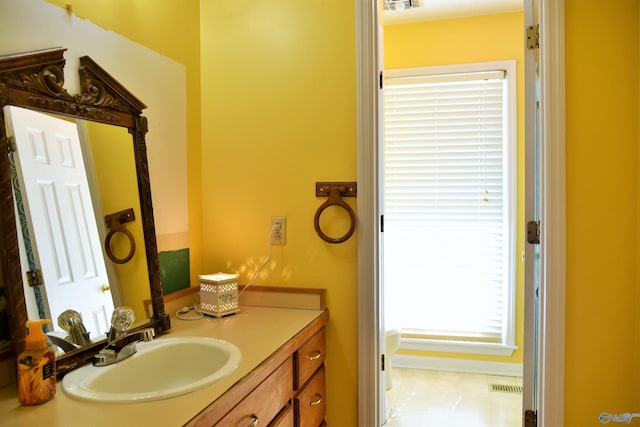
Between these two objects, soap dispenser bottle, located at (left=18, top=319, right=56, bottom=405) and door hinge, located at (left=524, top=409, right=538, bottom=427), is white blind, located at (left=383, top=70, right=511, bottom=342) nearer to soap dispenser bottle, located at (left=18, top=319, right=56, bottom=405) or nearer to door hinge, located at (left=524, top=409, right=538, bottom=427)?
door hinge, located at (left=524, top=409, right=538, bottom=427)

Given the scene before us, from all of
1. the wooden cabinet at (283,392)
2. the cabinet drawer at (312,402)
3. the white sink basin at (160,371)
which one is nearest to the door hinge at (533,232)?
the wooden cabinet at (283,392)

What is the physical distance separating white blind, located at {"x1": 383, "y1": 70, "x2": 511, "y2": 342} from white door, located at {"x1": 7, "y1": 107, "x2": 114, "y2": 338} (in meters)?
2.14

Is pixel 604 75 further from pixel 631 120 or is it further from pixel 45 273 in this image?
pixel 45 273

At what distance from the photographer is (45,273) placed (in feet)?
3.91

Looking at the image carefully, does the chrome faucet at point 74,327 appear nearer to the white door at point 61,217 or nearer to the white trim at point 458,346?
the white door at point 61,217

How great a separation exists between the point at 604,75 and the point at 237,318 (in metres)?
1.69

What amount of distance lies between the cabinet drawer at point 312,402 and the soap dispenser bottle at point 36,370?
838 mm

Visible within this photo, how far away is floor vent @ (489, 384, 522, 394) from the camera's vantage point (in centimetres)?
303

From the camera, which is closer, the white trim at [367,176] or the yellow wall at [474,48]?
the white trim at [367,176]

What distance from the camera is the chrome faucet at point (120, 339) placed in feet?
4.13

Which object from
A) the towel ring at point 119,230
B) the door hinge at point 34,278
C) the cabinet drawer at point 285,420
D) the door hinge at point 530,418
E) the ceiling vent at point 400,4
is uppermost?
the ceiling vent at point 400,4

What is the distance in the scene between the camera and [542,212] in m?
1.79

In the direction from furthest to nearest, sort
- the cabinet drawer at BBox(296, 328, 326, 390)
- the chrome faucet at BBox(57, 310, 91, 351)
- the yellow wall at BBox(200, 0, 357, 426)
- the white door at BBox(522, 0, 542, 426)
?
1. the yellow wall at BBox(200, 0, 357, 426)
2. the white door at BBox(522, 0, 542, 426)
3. the cabinet drawer at BBox(296, 328, 326, 390)
4. the chrome faucet at BBox(57, 310, 91, 351)

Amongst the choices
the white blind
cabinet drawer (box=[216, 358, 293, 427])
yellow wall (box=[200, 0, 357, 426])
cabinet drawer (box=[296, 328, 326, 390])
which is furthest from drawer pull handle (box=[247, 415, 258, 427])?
the white blind
